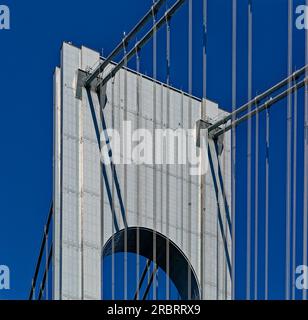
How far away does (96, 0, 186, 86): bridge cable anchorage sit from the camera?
1983 centimetres

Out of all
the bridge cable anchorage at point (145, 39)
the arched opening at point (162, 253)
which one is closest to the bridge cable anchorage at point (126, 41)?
the bridge cable anchorage at point (145, 39)

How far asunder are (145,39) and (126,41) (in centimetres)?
33

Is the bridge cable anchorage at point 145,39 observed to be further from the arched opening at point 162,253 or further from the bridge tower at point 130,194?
the arched opening at point 162,253

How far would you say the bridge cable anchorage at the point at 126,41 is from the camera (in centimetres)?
1980

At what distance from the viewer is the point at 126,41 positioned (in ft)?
67.8

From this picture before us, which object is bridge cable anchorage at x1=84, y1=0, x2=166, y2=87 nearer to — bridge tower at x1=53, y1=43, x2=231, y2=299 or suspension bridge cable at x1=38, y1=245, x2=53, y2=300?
bridge tower at x1=53, y1=43, x2=231, y2=299

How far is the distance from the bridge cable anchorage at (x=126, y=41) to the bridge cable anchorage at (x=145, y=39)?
132mm

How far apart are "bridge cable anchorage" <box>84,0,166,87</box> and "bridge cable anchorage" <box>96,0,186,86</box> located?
132 mm

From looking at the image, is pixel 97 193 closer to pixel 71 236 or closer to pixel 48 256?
pixel 71 236

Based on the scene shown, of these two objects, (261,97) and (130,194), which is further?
(130,194)

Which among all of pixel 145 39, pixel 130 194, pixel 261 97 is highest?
pixel 145 39

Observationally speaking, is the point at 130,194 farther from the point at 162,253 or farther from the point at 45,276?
the point at 45,276

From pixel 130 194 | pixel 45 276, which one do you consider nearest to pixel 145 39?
pixel 130 194

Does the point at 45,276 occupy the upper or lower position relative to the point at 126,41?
lower
